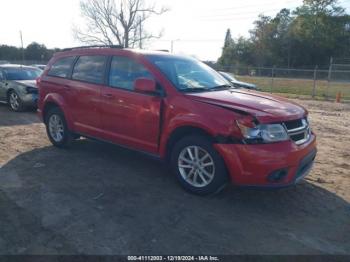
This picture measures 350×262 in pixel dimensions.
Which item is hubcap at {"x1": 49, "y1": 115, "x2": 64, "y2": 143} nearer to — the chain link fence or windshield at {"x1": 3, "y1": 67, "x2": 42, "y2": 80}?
windshield at {"x1": 3, "y1": 67, "x2": 42, "y2": 80}

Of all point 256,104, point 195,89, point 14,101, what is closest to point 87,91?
point 195,89

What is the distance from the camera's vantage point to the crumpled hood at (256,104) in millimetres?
4172

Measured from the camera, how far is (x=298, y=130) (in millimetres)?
4426

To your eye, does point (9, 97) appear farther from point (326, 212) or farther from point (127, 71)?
point (326, 212)

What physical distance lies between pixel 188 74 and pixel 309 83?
28105 millimetres

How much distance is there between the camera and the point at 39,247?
3363 mm

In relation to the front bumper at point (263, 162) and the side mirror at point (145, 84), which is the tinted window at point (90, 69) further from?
the front bumper at point (263, 162)

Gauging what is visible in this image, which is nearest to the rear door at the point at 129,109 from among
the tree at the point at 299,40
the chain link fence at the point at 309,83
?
the chain link fence at the point at 309,83

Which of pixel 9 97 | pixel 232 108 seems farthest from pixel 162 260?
pixel 9 97

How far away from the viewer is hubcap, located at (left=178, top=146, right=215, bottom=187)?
4457 millimetres

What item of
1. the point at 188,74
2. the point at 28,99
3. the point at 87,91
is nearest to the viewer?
the point at 188,74

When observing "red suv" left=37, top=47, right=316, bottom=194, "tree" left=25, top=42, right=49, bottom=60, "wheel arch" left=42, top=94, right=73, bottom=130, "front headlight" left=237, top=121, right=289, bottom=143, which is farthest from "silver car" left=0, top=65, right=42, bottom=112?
"tree" left=25, top=42, right=49, bottom=60

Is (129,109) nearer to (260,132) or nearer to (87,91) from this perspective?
(87,91)

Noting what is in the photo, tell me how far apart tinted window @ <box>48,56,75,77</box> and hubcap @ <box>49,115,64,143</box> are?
795 mm
